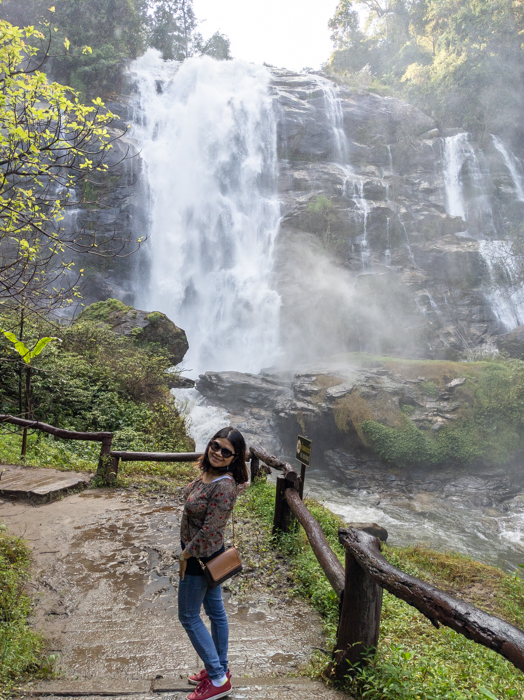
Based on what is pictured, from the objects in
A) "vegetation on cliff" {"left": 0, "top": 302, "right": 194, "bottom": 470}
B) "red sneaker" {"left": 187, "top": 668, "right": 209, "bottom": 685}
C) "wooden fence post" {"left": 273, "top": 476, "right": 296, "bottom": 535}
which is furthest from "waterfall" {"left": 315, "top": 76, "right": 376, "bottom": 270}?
"red sneaker" {"left": 187, "top": 668, "right": 209, "bottom": 685}

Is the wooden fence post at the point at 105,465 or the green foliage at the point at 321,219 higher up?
the green foliage at the point at 321,219

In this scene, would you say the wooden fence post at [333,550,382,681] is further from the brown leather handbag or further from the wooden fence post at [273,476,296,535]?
the wooden fence post at [273,476,296,535]

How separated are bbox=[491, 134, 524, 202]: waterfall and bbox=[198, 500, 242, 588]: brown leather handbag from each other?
110 ft

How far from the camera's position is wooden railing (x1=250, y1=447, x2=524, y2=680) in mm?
1956

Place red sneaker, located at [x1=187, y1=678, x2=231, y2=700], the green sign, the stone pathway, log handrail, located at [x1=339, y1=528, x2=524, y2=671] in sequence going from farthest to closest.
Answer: the stone pathway → the green sign → red sneaker, located at [x1=187, y1=678, x2=231, y2=700] → log handrail, located at [x1=339, y1=528, x2=524, y2=671]

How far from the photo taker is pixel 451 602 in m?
2.18

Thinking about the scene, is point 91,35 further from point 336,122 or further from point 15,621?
point 15,621

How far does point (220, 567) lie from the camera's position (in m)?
2.62

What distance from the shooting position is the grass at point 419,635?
2582mm

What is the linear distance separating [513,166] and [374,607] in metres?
35.3

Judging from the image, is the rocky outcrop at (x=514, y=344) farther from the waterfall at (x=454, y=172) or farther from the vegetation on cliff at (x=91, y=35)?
the vegetation on cliff at (x=91, y=35)

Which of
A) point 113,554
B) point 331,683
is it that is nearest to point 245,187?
point 113,554

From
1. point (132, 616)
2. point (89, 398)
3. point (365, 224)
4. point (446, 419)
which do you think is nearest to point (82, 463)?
point (89, 398)

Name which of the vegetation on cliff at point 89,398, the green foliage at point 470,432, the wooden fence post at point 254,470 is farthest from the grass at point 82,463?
the green foliage at point 470,432
